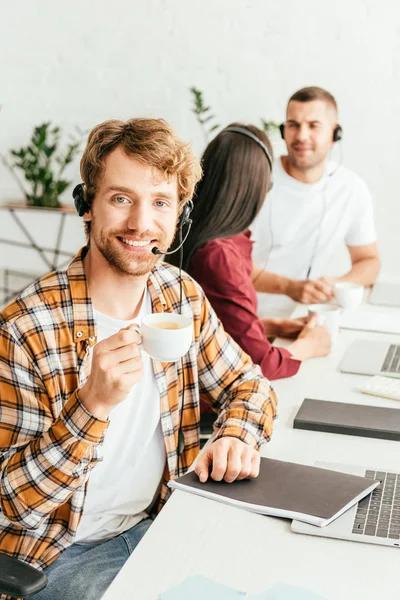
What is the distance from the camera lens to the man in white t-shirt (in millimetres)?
2967

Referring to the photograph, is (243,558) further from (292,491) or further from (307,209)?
(307,209)

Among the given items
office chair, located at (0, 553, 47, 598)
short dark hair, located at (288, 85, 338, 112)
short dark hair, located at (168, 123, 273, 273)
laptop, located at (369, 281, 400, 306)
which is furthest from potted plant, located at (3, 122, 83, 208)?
office chair, located at (0, 553, 47, 598)

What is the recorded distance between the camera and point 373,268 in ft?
9.19

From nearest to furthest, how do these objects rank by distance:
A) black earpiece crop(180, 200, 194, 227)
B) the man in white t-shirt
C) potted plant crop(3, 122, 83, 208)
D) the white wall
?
1. black earpiece crop(180, 200, 194, 227)
2. the man in white t-shirt
3. the white wall
4. potted plant crop(3, 122, 83, 208)

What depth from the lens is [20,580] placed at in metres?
0.96

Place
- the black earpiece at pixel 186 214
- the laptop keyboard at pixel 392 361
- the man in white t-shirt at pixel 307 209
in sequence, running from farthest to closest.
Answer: the man in white t-shirt at pixel 307 209
the laptop keyboard at pixel 392 361
the black earpiece at pixel 186 214

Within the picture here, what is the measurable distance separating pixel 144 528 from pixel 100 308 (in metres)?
0.44

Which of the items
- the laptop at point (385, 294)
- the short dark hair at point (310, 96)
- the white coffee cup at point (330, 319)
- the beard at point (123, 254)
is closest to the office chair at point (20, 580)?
the beard at point (123, 254)

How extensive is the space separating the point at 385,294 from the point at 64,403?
5.08ft

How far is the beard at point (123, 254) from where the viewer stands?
53.9 inches

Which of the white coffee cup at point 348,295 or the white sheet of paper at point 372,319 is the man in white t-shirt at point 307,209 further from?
the white coffee cup at point 348,295

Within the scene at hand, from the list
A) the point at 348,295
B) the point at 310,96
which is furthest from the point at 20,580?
the point at 310,96

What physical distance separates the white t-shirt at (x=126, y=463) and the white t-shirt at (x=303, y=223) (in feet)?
5.01

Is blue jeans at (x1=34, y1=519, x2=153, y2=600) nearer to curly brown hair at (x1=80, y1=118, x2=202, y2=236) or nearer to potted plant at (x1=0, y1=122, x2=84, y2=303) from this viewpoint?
curly brown hair at (x1=80, y1=118, x2=202, y2=236)
